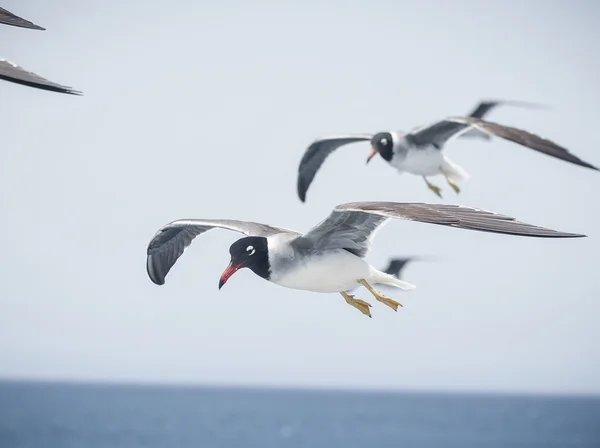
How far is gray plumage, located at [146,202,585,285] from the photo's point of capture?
10.0 m

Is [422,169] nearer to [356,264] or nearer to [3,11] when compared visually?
[356,264]

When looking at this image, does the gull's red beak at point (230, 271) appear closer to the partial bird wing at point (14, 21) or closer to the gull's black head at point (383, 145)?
the partial bird wing at point (14, 21)

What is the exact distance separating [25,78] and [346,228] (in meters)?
4.51

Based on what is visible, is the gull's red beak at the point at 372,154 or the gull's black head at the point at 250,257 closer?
the gull's black head at the point at 250,257

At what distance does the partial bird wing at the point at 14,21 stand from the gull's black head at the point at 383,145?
10080mm

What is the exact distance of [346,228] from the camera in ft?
40.4

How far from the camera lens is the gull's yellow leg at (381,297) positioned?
12727mm

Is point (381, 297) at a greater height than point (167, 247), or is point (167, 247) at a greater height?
point (167, 247)

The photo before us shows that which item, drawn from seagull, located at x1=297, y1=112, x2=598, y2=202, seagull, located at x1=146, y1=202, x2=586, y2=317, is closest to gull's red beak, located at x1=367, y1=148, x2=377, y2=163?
seagull, located at x1=297, y1=112, x2=598, y2=202

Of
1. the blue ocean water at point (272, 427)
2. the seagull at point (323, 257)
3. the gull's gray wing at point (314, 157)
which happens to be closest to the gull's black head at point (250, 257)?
the seagull at point (323, 257)

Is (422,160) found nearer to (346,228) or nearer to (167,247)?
(167,247)

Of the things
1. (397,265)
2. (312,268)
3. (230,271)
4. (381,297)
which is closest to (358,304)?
(381,297)

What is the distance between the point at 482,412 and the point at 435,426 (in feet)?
124

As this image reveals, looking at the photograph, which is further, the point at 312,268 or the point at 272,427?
the point at 272,427
